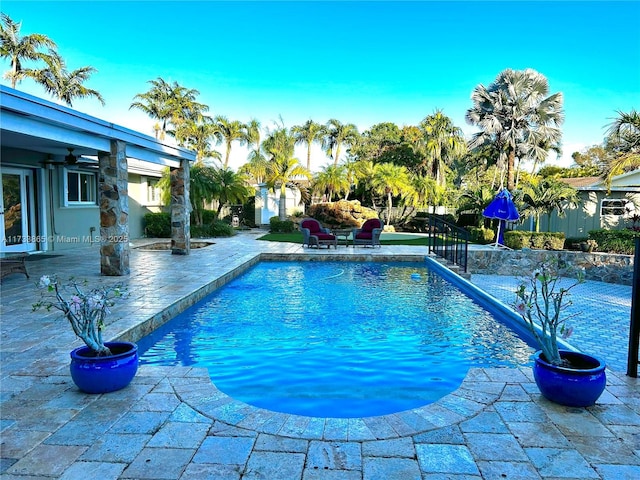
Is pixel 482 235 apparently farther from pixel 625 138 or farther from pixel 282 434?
pixel 282 434

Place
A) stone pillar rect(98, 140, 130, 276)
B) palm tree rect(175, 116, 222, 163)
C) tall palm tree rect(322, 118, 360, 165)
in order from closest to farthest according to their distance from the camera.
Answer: stone pillar rect(98, 140, 130, 276), palm tree rect(175, 116, 222, 163), tall palm tree rect(322, 118, 360, 165)

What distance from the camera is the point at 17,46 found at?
21.5 metres

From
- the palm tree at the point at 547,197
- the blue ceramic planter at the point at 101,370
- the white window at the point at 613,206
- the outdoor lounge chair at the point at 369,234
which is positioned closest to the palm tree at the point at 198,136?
the outdoor lounge chair at the point at 369,234

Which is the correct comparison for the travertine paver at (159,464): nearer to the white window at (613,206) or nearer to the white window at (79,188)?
the white window at (79,188)

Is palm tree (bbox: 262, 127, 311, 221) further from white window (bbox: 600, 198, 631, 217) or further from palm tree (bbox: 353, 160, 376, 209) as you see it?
white window (bbox: 600, 198, 631, 217)

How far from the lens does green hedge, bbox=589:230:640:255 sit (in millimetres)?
13562

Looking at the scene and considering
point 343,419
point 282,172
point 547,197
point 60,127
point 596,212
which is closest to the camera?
point 343,419

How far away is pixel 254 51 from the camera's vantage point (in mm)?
19484

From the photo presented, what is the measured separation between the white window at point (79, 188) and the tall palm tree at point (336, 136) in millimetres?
22480

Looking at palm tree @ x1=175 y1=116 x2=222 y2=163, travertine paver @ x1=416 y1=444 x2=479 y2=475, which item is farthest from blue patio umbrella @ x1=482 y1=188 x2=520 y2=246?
palm tree @ x1=175 y1=116 x2=222 y2=163

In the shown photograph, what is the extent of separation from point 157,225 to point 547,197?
14805 mm

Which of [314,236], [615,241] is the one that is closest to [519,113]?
[615,241]

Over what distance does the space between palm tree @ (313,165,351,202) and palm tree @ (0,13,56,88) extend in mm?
15487

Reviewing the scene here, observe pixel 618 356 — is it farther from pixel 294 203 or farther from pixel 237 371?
pixel 294 203
